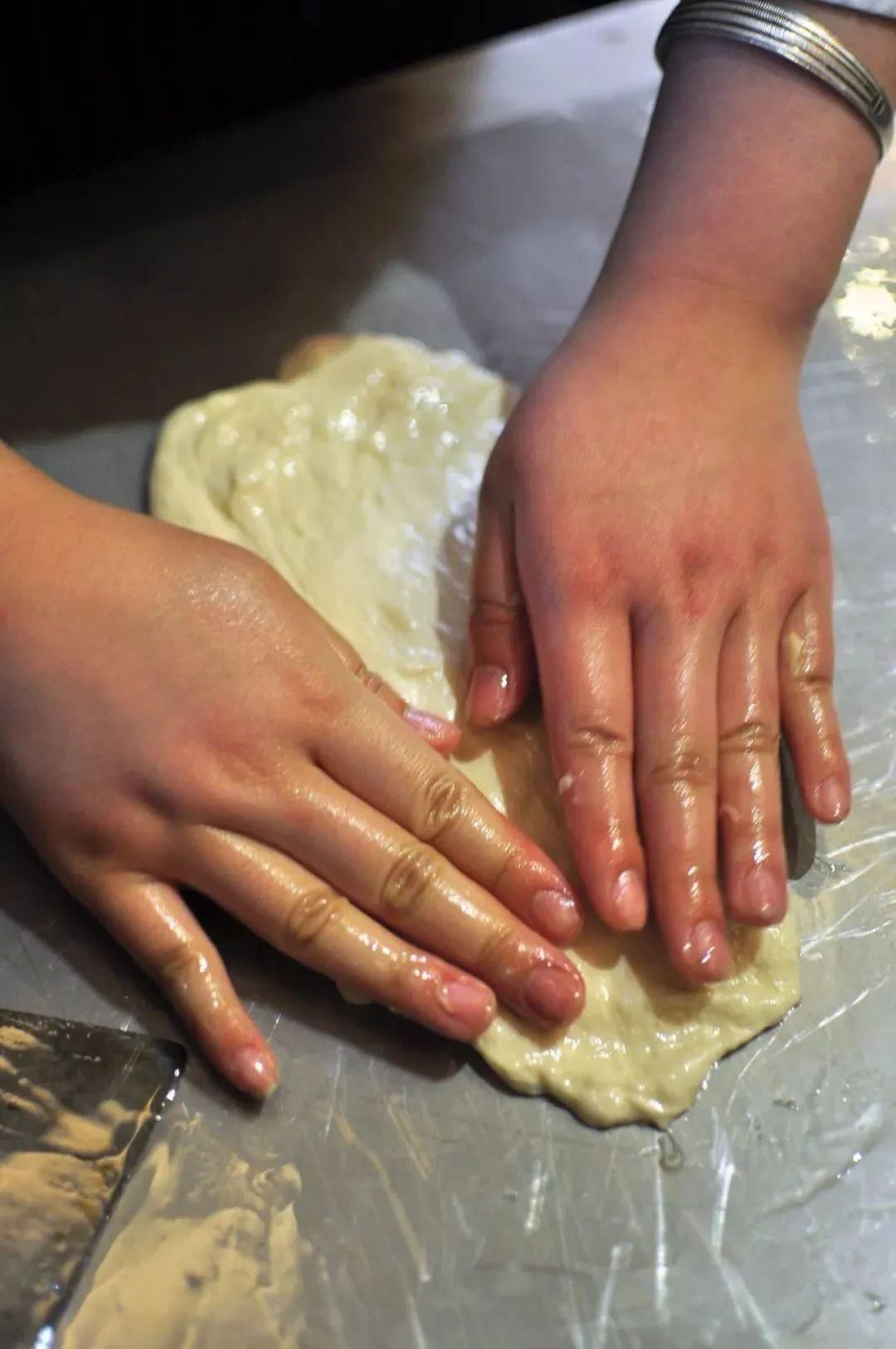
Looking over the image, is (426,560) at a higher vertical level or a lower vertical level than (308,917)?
higher

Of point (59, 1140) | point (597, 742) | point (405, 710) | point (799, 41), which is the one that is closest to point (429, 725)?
point (405, 710)

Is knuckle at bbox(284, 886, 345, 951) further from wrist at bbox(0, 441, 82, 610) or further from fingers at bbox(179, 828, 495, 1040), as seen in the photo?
wrist at bbox(0, 441, 82, 610)

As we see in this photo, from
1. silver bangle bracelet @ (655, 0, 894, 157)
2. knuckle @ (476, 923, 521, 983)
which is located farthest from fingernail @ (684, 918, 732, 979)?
silver bangle bracelet @ (655, 0, 894, 157)

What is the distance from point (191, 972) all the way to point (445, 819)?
0.20 m

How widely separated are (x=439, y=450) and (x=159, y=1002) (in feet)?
1.82

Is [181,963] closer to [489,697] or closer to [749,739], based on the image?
[489,697]

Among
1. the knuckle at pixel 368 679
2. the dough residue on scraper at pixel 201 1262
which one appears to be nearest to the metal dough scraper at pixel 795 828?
the knuckle at pixel 368 679

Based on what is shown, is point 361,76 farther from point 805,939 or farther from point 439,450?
point 805,939

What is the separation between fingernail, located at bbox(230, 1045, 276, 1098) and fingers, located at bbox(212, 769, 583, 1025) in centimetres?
12

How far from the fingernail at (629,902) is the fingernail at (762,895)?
0.23ft

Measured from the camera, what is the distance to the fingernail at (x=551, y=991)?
2.36ft

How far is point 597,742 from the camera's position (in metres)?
0.76

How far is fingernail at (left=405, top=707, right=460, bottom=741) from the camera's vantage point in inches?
32.1

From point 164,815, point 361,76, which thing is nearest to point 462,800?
point 164,815
